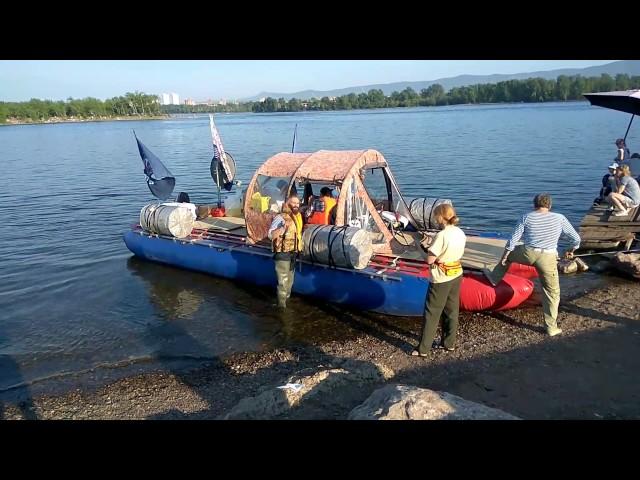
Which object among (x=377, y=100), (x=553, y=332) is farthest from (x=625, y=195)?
(x=377, y=100)

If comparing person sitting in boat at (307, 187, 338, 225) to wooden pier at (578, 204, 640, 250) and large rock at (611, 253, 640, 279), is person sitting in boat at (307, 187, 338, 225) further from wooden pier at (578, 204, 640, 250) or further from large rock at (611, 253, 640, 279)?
wooden pier at (578, 204, 640, 250)

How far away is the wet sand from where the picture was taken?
5.86 metres

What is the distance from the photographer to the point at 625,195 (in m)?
12.5

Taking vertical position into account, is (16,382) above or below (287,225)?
below

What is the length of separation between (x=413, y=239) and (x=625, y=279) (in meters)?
4.47

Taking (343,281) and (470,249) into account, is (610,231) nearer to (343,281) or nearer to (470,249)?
(470,249)

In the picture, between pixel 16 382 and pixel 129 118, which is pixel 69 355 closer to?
pixel 16 382

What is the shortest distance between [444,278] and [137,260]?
1023 cm

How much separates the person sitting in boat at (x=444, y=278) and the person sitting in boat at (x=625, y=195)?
7.59m

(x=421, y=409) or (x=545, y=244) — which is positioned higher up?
(x=545, y=244)

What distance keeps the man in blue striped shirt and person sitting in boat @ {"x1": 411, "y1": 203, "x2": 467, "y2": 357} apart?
1134mm

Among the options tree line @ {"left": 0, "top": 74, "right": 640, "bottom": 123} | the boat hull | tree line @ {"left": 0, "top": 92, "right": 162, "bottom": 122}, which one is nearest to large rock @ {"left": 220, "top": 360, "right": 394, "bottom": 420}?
the boat hull
